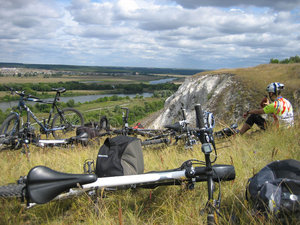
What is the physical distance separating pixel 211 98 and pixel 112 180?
11.1 m

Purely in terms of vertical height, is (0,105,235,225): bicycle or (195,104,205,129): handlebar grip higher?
(195,104,205,129): handlebar grip

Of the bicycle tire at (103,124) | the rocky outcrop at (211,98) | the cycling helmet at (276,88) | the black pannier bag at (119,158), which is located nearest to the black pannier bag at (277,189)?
the black pannier bag at (119,158)

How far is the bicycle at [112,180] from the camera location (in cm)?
185

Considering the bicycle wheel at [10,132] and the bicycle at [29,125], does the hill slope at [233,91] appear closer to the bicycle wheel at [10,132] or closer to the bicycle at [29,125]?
the bicycle at [29,125]

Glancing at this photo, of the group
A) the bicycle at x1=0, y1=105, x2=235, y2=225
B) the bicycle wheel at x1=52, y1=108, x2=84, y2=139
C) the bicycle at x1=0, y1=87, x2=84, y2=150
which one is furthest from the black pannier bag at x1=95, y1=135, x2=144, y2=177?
the bicycle wheel at x1=52, y1=108, x2=84, y2=139

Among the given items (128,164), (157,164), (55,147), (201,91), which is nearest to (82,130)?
(55,147)

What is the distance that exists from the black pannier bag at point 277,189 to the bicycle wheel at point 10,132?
17.2 feet

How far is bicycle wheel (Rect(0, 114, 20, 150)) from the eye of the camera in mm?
5574

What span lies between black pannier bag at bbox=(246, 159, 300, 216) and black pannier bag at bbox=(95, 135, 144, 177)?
52.2 inches

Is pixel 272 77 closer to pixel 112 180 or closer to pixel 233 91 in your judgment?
pixel 233 91

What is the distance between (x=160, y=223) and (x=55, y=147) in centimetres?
420

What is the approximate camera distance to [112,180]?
2205 millimetres

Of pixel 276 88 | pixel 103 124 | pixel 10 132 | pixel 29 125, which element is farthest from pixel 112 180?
pixel 103 124

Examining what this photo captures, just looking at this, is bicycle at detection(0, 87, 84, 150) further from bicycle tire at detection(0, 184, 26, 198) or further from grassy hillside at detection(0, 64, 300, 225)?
bicycle tire at detection(0, 184, 26, 198)
